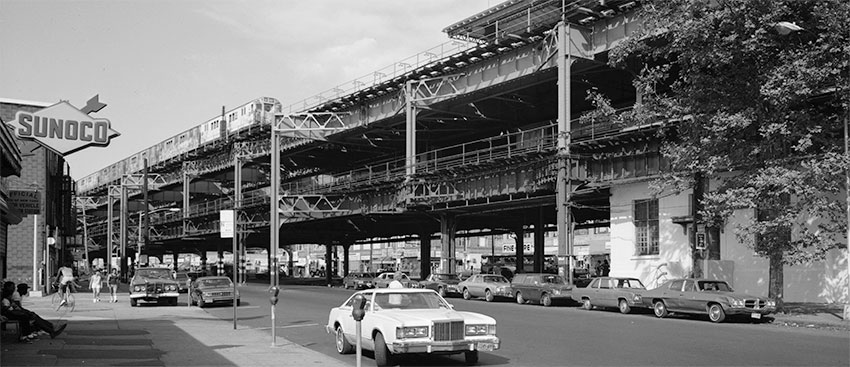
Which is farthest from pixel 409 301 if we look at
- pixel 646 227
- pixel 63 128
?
pixel 646 227

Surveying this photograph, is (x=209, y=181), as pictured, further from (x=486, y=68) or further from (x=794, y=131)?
(x=794, y=131)

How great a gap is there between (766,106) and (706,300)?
22.5 ft

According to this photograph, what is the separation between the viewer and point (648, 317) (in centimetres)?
2878

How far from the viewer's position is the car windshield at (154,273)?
36969 mm

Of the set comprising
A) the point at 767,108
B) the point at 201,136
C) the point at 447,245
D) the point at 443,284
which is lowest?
the point at 443,284

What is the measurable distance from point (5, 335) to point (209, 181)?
80.0 meters

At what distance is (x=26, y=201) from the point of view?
2427cm

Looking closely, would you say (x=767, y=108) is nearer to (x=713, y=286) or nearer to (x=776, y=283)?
(x=776, y=283)

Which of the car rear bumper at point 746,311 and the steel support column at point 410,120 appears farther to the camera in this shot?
the steel support column at point 410,120

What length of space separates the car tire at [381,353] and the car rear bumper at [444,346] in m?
0.40

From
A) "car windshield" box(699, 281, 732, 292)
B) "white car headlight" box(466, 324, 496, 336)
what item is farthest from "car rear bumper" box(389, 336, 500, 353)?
"car windshield" box(699, 281, 732, 292)

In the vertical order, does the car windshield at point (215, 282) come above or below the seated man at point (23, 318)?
below

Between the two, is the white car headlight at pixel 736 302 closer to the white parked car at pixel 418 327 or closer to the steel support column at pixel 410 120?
the white parked car at pixel 418 327

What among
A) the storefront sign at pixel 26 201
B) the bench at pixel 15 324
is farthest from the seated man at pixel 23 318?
the storefront sign at pixel 26 201
